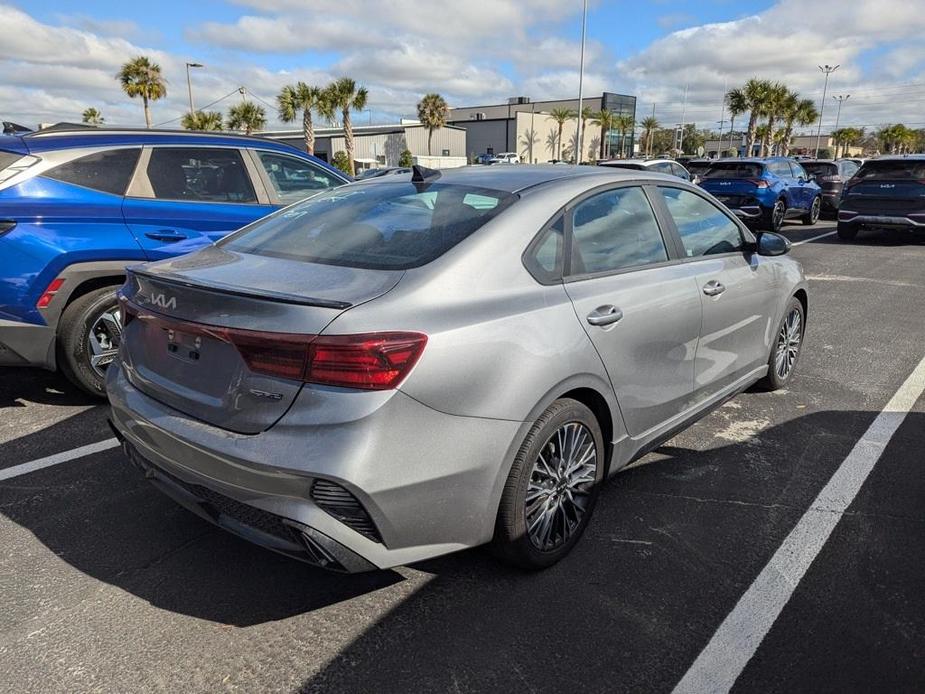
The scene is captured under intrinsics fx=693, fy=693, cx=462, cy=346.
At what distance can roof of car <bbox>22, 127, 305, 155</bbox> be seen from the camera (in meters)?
4.53

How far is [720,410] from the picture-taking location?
4.73 metres

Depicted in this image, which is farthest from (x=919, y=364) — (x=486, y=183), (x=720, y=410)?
(x=486, y=183)

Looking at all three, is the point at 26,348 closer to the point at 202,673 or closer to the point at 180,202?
the point at 180,202

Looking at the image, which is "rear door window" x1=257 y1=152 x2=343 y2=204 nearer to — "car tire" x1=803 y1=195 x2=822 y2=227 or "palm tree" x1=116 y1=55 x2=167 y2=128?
"car tire" x1=803 y1=195 x2=822 y2=227

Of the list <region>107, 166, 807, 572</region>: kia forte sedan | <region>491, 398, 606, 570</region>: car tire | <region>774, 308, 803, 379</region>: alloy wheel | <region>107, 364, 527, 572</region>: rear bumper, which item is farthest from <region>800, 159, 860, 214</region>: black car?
<region>107, 364, 527, 572</region>: rear bumper

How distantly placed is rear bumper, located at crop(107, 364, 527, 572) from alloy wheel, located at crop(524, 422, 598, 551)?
27 cm

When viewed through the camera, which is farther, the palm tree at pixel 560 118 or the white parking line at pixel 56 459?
the palm tree at pixel 560 118

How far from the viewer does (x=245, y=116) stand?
2030 inches

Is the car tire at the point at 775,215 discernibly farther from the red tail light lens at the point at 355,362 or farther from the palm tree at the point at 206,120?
the palm tree at the point at 206,120

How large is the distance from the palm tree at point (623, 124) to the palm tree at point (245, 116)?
155 feet

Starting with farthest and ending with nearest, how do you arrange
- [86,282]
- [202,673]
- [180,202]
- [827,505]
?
[180,202] < [86,282] < [827,505] < [202,673]

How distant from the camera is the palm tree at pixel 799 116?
6057cm

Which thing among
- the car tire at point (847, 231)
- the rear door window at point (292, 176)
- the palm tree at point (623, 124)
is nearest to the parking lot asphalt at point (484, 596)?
the rear door window at point (292, 176)

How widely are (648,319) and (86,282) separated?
355 cm
